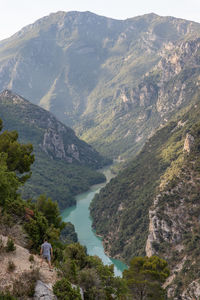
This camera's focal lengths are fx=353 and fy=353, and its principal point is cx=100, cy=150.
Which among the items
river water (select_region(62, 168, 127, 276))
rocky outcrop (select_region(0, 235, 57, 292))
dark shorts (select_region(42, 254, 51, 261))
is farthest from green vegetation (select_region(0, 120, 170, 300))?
river water (select_region(62, 168, 127, 276))

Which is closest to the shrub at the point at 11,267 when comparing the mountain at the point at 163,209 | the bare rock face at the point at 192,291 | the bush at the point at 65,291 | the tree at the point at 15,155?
the bush at the point at 65,291

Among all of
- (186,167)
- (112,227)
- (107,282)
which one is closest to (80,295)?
(107,282)

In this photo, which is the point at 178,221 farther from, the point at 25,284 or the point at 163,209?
the point at 25,284

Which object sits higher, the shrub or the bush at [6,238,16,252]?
the bush at [6,238,16,252]

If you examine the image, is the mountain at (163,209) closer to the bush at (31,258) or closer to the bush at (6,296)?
the bush at (31,258)

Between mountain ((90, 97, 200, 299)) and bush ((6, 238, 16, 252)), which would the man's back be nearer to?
bush ((6, 238, 16, 252))

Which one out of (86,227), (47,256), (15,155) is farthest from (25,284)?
(86,227)

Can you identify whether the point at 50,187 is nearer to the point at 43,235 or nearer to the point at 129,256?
the point at 129,256
